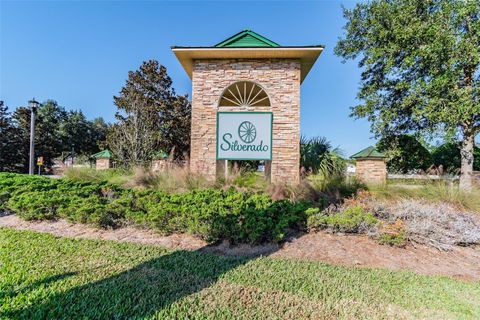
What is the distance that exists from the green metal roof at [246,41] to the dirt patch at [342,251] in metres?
5.54

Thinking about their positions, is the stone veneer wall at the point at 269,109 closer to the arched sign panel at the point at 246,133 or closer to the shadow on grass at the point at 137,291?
the arched sign panel at the point at 246,133

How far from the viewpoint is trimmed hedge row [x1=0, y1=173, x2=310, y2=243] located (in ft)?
12.5

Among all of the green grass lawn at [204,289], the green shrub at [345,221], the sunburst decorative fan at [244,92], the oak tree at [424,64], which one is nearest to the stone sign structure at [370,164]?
the oak tree at [424,64]

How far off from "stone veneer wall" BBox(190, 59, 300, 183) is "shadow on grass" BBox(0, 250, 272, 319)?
429 centimetres

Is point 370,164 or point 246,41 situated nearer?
point 246,41

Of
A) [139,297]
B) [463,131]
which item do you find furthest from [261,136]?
[463,131]

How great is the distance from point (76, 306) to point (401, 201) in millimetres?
5821

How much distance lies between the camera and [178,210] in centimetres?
413

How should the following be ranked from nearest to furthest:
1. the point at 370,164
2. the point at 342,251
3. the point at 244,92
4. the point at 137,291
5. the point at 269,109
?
the point at 137,291
the point at 342,251
the point at 269,109
the point at 244,92
the point at 370,164

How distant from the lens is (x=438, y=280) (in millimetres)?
2848

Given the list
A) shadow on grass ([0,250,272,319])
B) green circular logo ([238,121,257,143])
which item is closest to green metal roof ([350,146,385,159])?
green circular logo ([238,121,257,143])

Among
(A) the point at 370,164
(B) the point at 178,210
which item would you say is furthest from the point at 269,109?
(A) the point at 370,164

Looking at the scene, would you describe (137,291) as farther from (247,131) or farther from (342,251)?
(247,131)

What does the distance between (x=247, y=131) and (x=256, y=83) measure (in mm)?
1566
